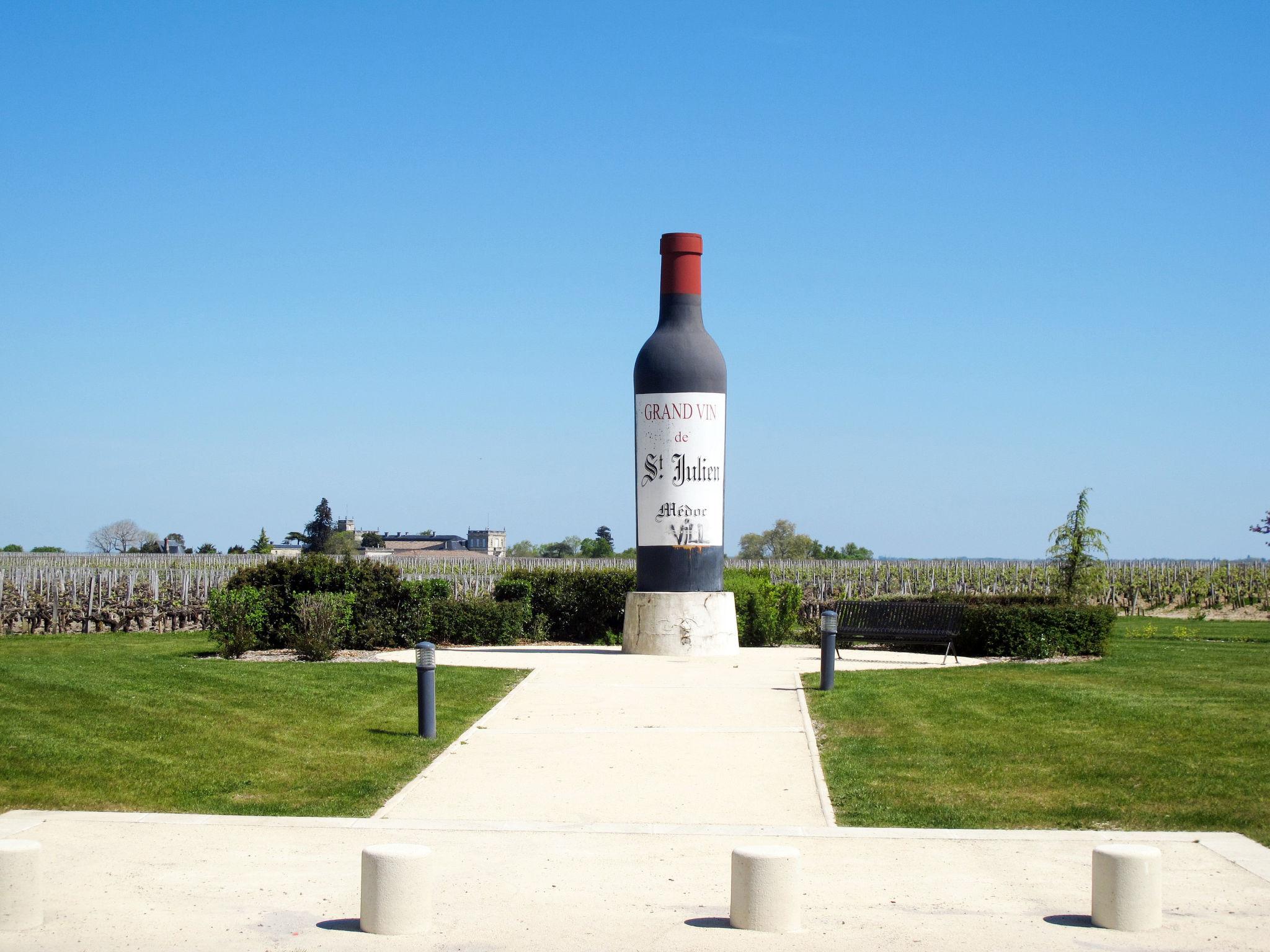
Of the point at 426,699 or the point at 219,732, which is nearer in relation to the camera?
the point at 219,732

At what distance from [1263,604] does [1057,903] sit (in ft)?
133

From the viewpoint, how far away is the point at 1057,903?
7.62m

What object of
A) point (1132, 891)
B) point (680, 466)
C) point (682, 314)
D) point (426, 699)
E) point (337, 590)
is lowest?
point (1132, 891)

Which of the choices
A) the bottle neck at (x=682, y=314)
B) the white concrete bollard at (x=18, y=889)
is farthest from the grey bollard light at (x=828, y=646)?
the white concrete bollard at (x=18, y=889)

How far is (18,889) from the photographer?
6973mm

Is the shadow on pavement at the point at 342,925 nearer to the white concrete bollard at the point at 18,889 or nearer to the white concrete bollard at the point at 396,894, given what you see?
the white concrete bollard at the point at 396,894

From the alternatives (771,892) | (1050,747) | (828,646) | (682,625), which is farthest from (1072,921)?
(682,625)

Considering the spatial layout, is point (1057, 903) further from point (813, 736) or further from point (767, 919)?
point (813, 736)

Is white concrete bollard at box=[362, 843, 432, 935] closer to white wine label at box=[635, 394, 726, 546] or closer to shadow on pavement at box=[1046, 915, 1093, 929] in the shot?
shadow on pavement at box=[1046, 915, 1093, 929]

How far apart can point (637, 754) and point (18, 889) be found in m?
6.43

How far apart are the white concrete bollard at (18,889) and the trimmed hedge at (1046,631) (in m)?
16.4

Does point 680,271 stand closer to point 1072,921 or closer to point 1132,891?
point 1072,921

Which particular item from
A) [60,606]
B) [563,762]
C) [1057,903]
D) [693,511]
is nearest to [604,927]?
[1057,903]

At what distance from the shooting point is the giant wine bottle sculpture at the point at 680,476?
69.8ft
